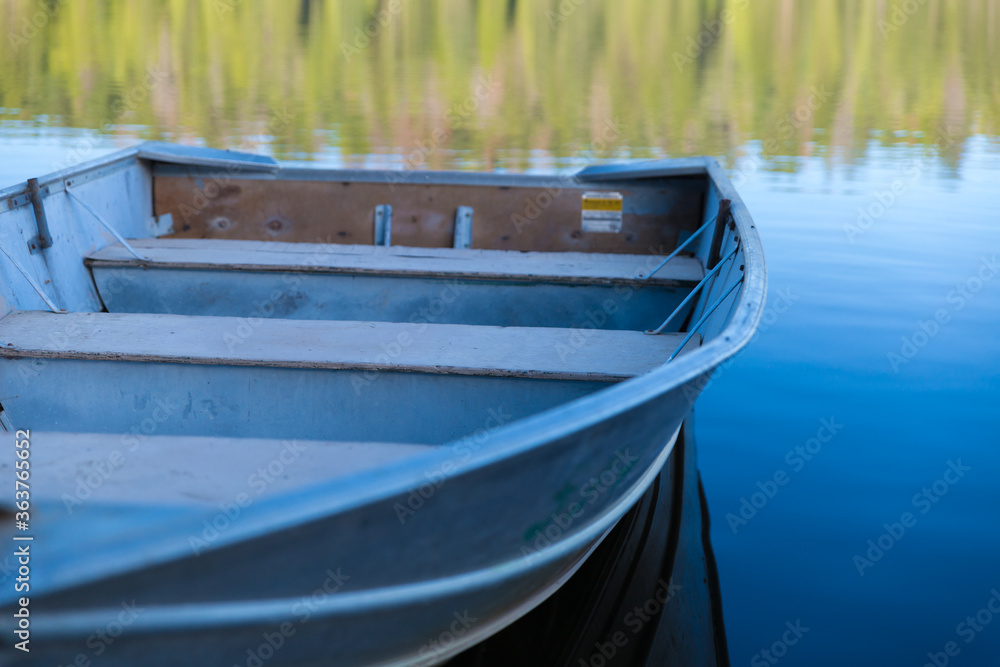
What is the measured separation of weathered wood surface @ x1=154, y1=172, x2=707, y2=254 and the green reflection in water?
16.9ft

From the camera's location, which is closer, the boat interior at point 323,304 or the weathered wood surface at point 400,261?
the boat interior at point 323,304

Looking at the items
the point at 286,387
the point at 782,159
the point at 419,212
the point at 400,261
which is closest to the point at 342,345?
the point at 286,387

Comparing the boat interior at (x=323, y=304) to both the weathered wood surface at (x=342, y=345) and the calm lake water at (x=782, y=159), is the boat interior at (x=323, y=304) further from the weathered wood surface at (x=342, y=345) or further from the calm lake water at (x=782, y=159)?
the calm lake water at (x=782, y=159)

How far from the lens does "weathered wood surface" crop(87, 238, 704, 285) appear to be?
345 cm

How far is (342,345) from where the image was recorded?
2605 millimetres

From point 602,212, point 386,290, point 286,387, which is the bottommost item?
point 286,387

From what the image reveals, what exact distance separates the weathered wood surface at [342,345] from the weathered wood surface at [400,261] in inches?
25.5

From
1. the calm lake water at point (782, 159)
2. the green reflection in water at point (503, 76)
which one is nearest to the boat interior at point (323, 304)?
the calm lake water at point (782, 159)

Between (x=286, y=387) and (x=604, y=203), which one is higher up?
(x=604, y=203)

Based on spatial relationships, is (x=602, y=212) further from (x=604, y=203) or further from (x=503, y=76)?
(x=503, y=76)

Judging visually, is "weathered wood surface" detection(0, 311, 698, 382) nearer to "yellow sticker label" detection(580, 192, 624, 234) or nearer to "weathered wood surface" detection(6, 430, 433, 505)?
"weathered wood surface" detection(6, 430, 433, 505)

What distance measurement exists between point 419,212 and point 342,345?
2081mm

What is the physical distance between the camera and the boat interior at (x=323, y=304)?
2469 millimetres

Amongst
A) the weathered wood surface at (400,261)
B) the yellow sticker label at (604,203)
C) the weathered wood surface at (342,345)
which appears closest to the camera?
the weathered wood surface at (342,345)
